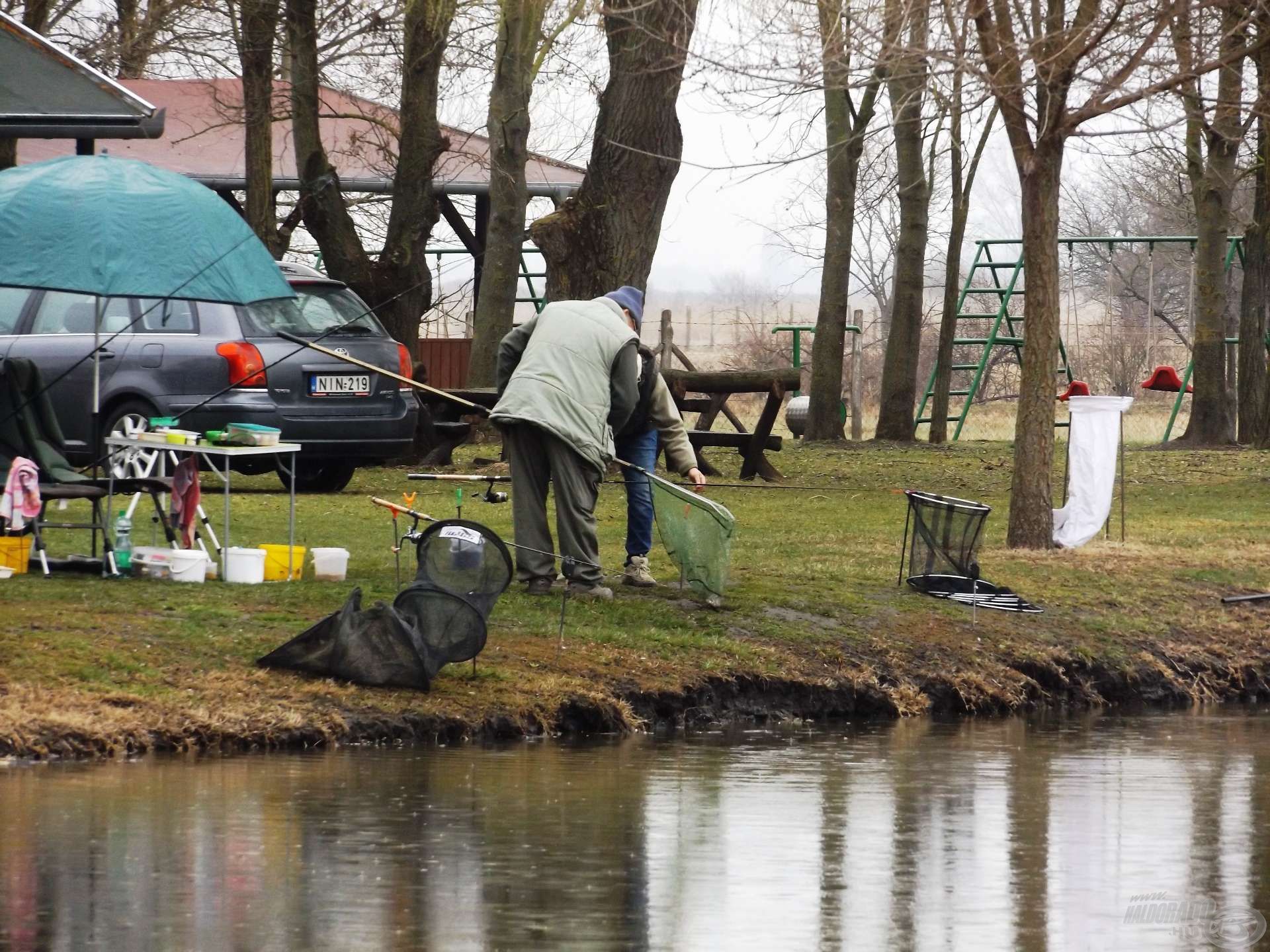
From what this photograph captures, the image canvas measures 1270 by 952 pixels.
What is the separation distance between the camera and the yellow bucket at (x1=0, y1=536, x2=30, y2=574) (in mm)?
11328

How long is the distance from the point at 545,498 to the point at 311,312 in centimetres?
636

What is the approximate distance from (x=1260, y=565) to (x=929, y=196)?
1636 centimetres

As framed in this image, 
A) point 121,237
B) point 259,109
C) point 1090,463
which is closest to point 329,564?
point 121,237

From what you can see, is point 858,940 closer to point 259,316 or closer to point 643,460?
point 643,460

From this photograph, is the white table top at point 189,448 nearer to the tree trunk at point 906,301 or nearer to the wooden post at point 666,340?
the tree trunk at point 906,301

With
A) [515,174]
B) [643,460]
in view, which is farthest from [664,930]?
[515,174]

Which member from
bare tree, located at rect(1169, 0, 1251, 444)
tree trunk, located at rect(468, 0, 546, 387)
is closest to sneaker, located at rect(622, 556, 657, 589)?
tree trunk, located at rect(468, 0, 546, 387)

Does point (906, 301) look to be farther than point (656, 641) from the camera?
Yes

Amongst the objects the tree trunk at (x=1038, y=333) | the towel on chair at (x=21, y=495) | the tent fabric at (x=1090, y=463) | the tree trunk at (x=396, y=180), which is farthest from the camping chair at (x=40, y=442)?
the tree trunk at (x=396, y=180)

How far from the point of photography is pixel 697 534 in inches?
424

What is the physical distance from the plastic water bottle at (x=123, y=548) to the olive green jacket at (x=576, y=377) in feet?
7.07

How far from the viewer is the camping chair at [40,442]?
37.4ft

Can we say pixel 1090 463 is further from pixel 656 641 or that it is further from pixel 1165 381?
pixel 1165 381

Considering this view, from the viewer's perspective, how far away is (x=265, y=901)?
18.5 ft
